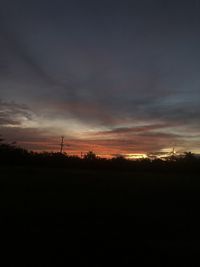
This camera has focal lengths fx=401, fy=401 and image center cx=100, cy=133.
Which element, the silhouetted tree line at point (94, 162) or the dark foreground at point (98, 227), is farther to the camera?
the silhouetted tree line at point (94, 162)

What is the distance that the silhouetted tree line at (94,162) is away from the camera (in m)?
58.5

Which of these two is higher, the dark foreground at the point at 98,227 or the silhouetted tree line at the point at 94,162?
the silhouetted tree line at the point at 94,162

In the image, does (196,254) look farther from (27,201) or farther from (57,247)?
(27,201)

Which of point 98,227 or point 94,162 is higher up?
point 94,162

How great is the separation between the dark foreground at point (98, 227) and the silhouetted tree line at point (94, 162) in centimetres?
3132

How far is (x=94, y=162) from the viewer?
2494 inches

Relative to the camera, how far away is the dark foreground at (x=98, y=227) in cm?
1109

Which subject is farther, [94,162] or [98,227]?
[94,162]

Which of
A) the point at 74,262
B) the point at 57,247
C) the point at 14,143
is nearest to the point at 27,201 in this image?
the point at 57,247

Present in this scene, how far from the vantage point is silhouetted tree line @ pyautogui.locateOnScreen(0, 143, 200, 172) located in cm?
5850

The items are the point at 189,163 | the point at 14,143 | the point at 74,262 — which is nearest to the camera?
the point at 74,262

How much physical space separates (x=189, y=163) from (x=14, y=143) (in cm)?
3593

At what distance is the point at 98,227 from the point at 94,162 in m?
48.3

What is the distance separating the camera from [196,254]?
11.9 meters
